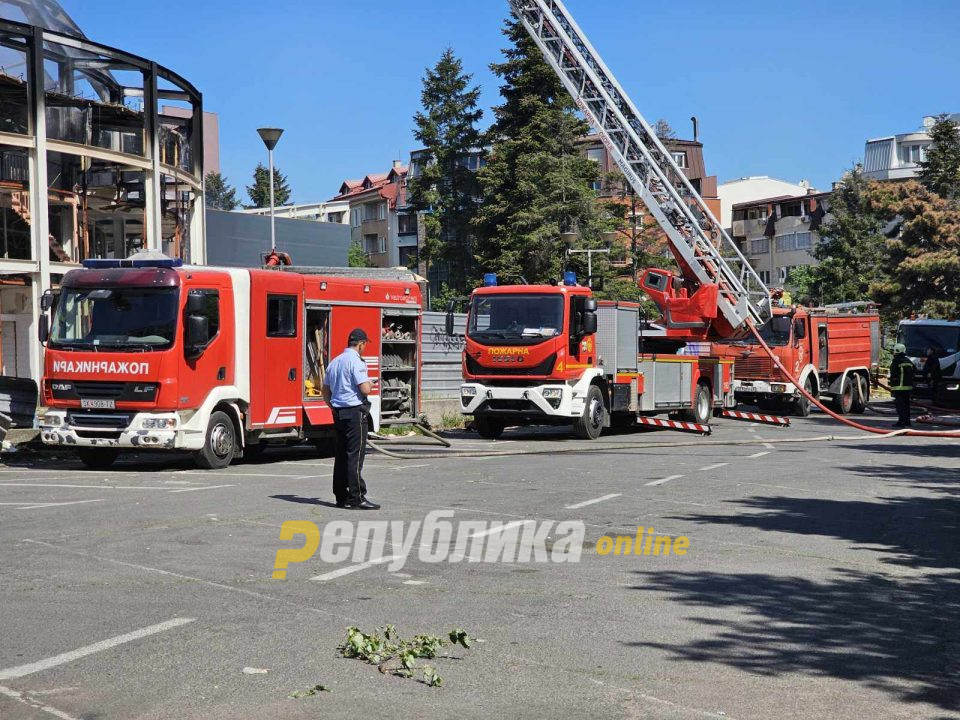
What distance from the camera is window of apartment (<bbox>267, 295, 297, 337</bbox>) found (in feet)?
59.2

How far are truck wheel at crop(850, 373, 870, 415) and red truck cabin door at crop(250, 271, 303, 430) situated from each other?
20492 millimetres

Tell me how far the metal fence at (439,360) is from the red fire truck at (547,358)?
5565 mm

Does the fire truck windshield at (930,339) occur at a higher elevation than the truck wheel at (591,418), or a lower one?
higher

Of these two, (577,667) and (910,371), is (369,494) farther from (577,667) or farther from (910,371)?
(910,371)

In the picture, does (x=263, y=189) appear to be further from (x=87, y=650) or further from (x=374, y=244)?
(x=87, y=650)

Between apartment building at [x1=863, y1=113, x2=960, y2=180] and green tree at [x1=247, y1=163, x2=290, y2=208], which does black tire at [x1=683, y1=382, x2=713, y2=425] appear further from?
green tree at [x1=247, y1=163, x2=290, y2=208]

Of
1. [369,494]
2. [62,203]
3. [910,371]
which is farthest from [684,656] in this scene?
[62,203]

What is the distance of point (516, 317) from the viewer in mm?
22312

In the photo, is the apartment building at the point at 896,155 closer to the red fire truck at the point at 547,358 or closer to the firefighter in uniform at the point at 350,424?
the red fire truck at the point at 547,358

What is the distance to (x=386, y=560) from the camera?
9320mm

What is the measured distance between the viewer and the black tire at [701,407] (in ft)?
88.8

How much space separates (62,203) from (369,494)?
2599cm

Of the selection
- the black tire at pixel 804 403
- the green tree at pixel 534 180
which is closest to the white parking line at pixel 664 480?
the black tire at pixel 804 403

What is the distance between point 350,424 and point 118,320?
19.4 ft
